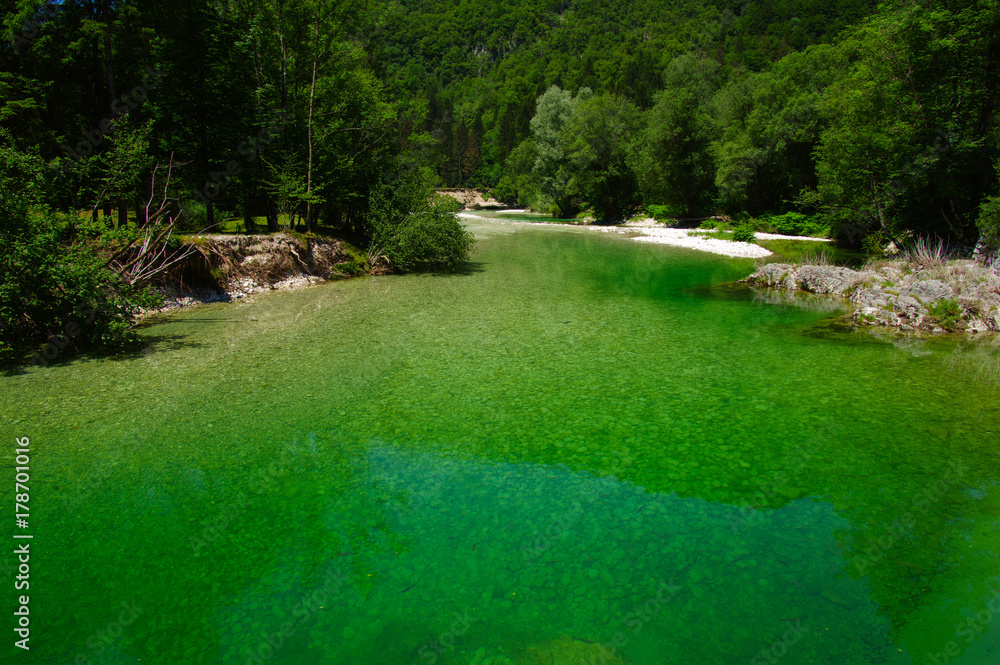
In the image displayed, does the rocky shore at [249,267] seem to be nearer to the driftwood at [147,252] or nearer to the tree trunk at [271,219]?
the driftwood at [147,252]

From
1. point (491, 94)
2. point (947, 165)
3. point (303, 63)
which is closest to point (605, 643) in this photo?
point (947, 165)

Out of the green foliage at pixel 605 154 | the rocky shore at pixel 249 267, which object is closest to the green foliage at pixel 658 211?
the green foliage at pixel 605 154

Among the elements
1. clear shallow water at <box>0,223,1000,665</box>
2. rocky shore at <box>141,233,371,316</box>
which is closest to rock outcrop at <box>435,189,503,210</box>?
rocky shore at <box>141,233,371,316</box>

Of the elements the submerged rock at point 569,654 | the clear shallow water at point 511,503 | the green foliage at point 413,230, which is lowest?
the submerged rock at point 569,654

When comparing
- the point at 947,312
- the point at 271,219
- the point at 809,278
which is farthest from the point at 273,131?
the point at 947,312

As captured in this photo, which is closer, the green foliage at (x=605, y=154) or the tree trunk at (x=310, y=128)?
the tree trunk at (x=310, y=128)

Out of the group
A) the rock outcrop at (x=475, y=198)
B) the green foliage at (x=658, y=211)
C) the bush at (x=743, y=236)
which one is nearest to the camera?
the bush at (x=743, y=236)
